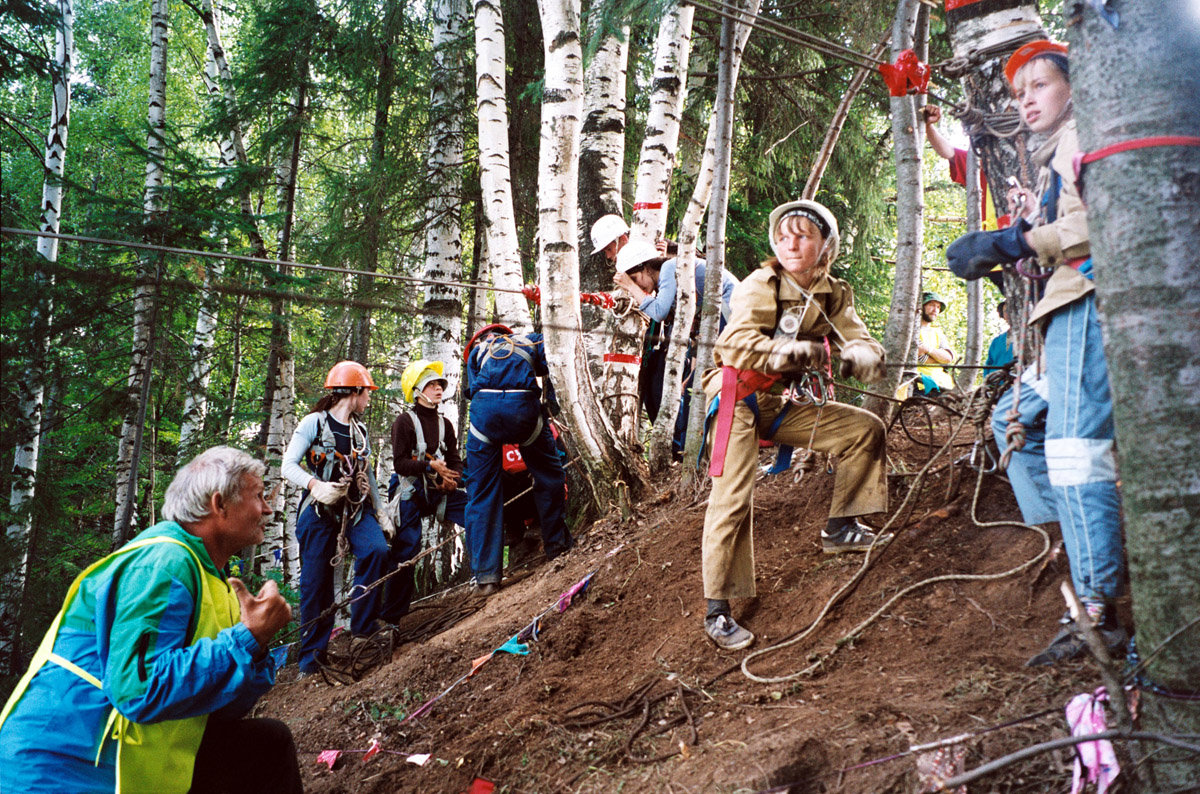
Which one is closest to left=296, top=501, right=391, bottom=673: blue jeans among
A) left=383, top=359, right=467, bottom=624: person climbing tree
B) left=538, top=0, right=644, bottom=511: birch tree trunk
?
left=383, top=359, right=467, bottom=624: person climbing tree

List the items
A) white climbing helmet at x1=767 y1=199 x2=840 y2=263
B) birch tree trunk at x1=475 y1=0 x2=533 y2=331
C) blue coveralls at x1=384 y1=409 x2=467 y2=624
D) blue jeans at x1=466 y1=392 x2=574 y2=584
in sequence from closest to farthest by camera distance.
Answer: white climbing helmet at x1=767 y1=199 x2=840 y2=263
blue jeans at x1=466 y1=392 x2=574 y2=584
birch tree trunk at x1=475 y1=0 x2=533 y2=331
blue coveralls at x1=384 y1=409 x2=467 y2=624

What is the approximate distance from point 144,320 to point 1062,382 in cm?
923

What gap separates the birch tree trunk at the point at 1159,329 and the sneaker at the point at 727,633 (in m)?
1.95

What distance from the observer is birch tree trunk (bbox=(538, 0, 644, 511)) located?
20.5ft

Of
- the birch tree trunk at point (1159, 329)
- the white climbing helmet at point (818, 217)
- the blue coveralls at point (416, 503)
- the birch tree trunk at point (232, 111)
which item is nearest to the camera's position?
the birch tree trunk at point (1159, 329)

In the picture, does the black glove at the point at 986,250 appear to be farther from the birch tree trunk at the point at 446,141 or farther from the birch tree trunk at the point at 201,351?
the birch tree trunk at the point at 201,351

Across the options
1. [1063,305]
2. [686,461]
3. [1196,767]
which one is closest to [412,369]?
[686,461]

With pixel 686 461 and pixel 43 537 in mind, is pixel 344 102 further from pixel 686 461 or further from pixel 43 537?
pixel 686 461

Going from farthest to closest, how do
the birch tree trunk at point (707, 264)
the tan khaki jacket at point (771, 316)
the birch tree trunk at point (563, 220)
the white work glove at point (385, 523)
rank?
the white work glove at point (385, 523), the birch tree trunk at point (563, 220), the birch tree trunk at point (707, 264), the tan khaki jacket at point (771, 316)

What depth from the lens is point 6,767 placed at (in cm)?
248

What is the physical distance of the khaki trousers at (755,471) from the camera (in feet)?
13.2

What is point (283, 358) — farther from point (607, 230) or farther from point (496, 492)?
point (607, 230)

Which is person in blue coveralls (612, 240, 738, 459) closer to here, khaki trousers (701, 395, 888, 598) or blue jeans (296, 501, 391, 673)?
khaki trousers (701, 395, 888, 598)

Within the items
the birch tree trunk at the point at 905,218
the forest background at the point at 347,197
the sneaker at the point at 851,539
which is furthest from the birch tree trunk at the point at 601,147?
the sneaker at the point at 851,539
